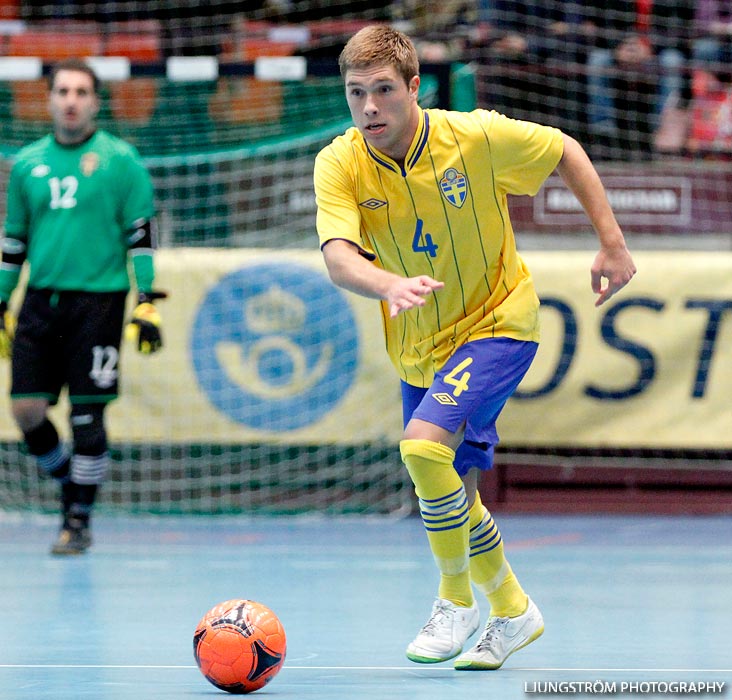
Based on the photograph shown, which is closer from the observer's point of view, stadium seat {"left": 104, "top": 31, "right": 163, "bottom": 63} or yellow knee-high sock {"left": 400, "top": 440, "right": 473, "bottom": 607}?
yellow knee-high sock {"left": 400, "top": 440, "right": 473, "bottom": 607}

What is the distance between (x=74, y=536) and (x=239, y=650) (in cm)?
375

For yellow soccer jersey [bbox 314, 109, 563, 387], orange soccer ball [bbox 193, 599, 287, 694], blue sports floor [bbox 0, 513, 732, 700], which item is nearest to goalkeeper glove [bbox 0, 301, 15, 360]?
blue sports floor [bbox 0, 513, 732, 700]

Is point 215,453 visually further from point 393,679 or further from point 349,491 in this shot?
A: point 393,679

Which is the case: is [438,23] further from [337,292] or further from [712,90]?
[337,292]

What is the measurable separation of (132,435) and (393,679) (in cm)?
528

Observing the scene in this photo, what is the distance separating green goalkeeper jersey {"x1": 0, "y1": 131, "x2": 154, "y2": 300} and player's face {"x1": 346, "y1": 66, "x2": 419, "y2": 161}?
330 centimetres

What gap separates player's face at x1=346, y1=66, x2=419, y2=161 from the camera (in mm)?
4152

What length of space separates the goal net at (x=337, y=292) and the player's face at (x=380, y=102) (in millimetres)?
4545

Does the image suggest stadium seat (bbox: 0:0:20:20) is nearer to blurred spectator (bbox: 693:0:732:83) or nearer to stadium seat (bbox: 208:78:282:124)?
stadium seat (bbox: 208:78:282:124)

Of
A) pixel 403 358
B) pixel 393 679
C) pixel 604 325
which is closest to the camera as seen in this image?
pixel 393 679

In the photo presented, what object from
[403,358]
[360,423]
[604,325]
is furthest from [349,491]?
[403,358]

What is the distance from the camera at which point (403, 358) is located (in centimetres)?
460

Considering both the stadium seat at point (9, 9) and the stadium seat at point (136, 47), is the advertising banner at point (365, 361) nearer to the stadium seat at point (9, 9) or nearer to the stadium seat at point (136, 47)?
the stadium seat at point (136, 47)

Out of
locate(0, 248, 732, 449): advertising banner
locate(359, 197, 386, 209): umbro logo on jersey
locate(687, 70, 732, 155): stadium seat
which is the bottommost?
locate(0, 248, 732, 449): advertising banner
